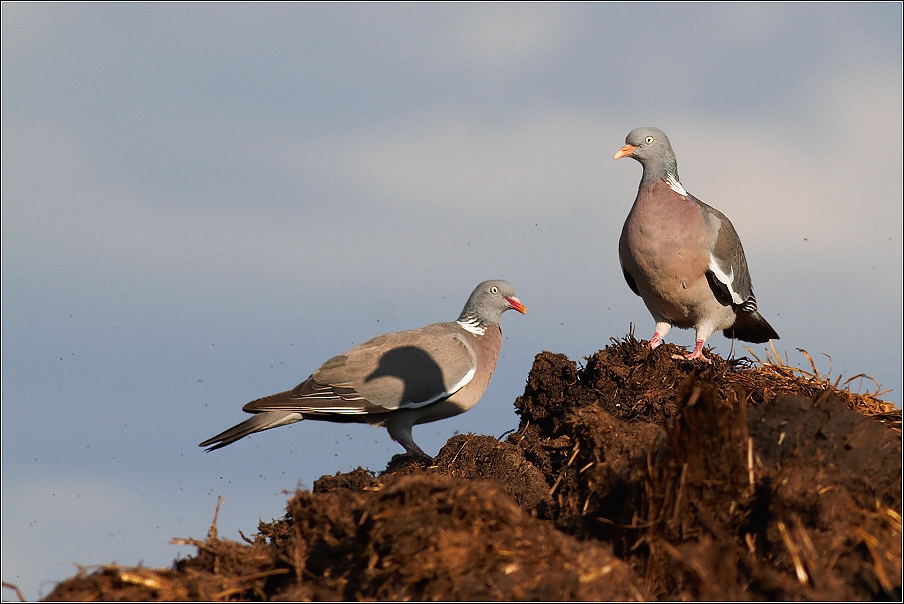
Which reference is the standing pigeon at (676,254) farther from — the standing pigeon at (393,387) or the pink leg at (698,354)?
the standing pigeon at (393,387)

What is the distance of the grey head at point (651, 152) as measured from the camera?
10.6 meters

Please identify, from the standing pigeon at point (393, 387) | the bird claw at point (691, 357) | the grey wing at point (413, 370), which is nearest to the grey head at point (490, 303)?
the standing pigeon at point (393, 387)

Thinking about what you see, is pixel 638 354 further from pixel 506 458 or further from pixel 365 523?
pixel 365 523

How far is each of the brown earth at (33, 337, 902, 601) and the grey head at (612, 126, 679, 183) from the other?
4.96 meters

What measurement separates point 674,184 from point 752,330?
2.04 meters

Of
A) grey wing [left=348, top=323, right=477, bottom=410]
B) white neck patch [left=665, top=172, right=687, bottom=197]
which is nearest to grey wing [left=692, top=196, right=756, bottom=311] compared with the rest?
white neck patch [left=665, top=172, right=687, bottom=197]

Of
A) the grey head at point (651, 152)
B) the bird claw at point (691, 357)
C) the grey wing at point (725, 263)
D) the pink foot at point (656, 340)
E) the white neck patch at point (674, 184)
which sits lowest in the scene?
the bird claw at point (691, 357)

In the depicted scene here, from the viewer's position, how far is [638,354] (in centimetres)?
893

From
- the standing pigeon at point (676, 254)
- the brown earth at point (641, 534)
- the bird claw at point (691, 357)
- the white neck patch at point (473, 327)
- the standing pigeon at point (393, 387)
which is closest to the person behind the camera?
the brown earth at point (641, 534)

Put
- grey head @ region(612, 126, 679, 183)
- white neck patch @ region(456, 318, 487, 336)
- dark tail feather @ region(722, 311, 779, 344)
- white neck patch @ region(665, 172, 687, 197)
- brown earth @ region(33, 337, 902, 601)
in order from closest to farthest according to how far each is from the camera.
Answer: brown earth @ region(33, 337, 902, 601), white neck patch @ region(665, 172, 687, 197), grey head @ region(612, 126, 679, 183), white neck patch @ region(456, 318, 487, 336), dark tail feather @ region(722, 311, 779, 344)

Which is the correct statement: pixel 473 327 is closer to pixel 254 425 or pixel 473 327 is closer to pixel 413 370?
pixel 413 370

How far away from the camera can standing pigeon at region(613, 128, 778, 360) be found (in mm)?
10039

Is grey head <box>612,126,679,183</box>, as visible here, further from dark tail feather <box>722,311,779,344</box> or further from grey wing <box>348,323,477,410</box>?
grey wing <box>348,323,477,410</box>

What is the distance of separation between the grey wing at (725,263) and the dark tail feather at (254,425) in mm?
4220
